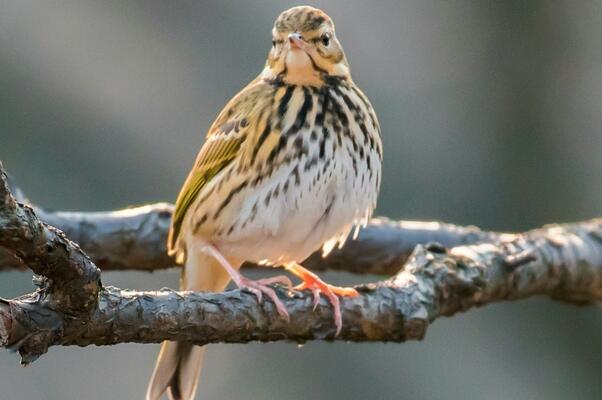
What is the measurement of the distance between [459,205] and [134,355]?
260cm

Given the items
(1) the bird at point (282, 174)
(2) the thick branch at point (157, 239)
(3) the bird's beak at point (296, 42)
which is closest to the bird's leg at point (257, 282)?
(1) the bird at point (282, 174)

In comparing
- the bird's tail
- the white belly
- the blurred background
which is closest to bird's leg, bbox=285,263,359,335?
the white belly

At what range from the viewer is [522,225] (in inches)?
356

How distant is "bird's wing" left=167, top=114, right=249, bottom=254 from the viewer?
4641 mm

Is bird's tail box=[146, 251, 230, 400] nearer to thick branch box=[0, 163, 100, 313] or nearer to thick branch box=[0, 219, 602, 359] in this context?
thick branch box=[0, 219, 602, 359]

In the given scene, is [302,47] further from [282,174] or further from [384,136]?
[384,136]

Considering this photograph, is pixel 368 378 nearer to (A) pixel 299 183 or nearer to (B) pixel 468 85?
(B) pixel 468 85

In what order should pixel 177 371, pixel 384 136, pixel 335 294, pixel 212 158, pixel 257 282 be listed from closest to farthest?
pixel 257 282 → pixel 335 294 → pixel 177 371 → pixel 212 158 → pixel 384 136

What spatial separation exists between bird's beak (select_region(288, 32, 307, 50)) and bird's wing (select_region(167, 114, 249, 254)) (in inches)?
13.4

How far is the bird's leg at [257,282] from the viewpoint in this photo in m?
3.72

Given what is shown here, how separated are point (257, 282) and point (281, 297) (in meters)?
0.20

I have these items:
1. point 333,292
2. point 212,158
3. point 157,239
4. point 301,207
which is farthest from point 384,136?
point 333,292

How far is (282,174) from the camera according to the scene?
439cm

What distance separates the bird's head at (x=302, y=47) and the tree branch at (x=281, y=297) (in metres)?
0.83
